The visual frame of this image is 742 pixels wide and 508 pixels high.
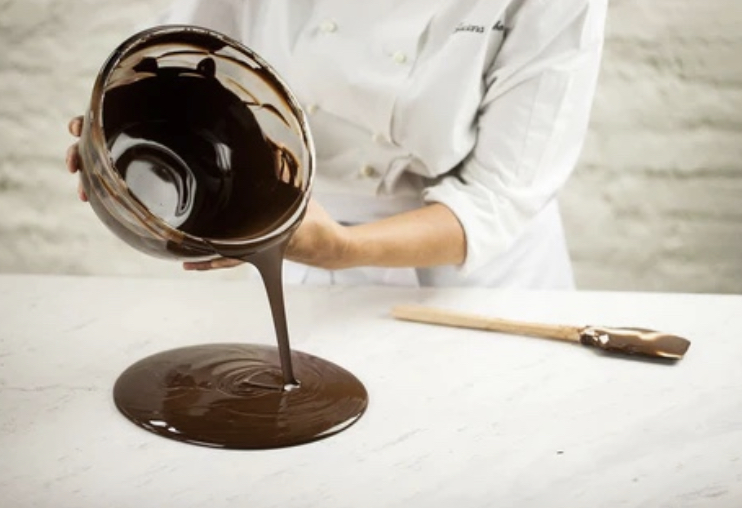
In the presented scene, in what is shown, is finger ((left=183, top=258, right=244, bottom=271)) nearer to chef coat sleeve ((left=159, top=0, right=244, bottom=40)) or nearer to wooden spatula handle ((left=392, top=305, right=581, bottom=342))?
wooden spatula handle ((left=392, top=305, right=581, bottom=342))

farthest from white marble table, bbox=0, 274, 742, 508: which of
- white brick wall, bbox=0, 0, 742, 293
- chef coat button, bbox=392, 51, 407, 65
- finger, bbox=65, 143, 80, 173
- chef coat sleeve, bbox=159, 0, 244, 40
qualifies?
white brick wall, bbox=0, 0, 742, 293

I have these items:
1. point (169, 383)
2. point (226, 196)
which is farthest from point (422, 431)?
point (226, 196)

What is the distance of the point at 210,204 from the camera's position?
1377 millimetres

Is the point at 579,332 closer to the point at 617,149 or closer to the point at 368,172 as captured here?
the point at 368,172

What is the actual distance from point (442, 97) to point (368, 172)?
0.23 metres

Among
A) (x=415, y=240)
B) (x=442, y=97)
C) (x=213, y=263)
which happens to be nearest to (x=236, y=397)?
(x=213, y=263)

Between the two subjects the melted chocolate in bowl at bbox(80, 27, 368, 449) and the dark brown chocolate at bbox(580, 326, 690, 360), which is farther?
the dark brown chocolate at bbox(580, 326, 690, 360)

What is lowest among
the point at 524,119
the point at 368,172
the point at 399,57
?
the point at 368,172

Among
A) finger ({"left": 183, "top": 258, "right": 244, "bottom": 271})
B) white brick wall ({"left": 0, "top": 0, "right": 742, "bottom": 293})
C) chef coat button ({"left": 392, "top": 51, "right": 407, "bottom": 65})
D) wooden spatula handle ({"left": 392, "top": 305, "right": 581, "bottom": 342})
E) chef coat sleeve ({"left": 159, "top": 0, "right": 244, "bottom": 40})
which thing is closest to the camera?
finger ({"left": 183, "top": 258, "right": 244, "bottom": 271})

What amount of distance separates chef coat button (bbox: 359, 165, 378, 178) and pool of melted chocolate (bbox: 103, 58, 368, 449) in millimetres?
567

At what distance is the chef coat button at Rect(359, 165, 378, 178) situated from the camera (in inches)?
76.4

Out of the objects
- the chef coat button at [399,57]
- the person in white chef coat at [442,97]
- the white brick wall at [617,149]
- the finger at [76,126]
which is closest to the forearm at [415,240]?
the person in white chef coat at [442,97]

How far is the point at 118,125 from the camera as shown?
1315mm

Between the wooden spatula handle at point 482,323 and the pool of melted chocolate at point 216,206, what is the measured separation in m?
0.25
